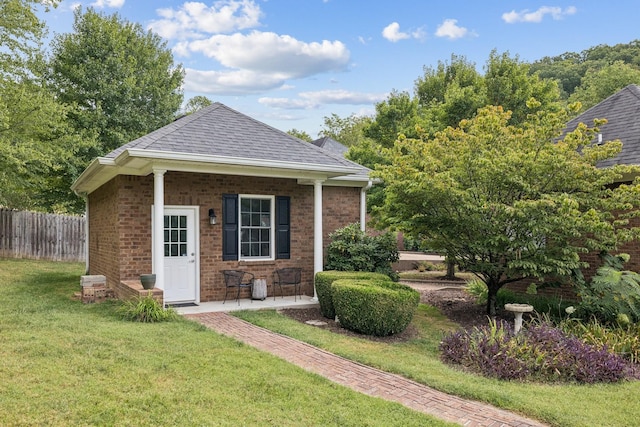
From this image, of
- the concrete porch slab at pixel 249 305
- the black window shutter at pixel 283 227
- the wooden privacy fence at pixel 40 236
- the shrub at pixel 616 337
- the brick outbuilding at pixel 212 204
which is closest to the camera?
the shrub at pixel 616 337

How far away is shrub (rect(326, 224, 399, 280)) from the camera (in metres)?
10.2

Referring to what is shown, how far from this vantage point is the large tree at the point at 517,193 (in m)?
7.79

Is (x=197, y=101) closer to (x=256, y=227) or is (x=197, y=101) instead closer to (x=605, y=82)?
(x=605, y=82)

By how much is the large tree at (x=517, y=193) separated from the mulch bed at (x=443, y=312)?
1.14 meters

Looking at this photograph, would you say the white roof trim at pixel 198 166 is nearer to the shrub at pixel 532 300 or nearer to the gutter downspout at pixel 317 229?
the gutter downspout at pixel 317 229

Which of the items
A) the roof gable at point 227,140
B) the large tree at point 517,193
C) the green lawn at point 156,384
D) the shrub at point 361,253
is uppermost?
the roof gable at point 227,140

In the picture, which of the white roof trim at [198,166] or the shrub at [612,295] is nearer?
the shrub at [612,295]

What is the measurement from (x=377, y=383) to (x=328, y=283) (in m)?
3.79

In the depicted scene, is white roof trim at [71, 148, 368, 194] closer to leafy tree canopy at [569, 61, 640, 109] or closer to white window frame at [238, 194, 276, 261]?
white window frame at [238, 194, 276, 261]

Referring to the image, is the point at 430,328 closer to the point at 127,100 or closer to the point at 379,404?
the point at 379,404

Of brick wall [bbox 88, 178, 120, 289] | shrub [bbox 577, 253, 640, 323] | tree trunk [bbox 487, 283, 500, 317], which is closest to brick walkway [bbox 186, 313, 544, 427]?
brick wall [bbox 88, 178, 120, 289]

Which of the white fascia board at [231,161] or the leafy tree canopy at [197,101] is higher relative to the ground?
the leafy tree canopy at [197,101]

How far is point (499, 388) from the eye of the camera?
5.02m

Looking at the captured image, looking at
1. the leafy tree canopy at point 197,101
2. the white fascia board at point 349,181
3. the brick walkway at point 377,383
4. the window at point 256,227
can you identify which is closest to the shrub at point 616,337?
the brick walkway at point 377,383
